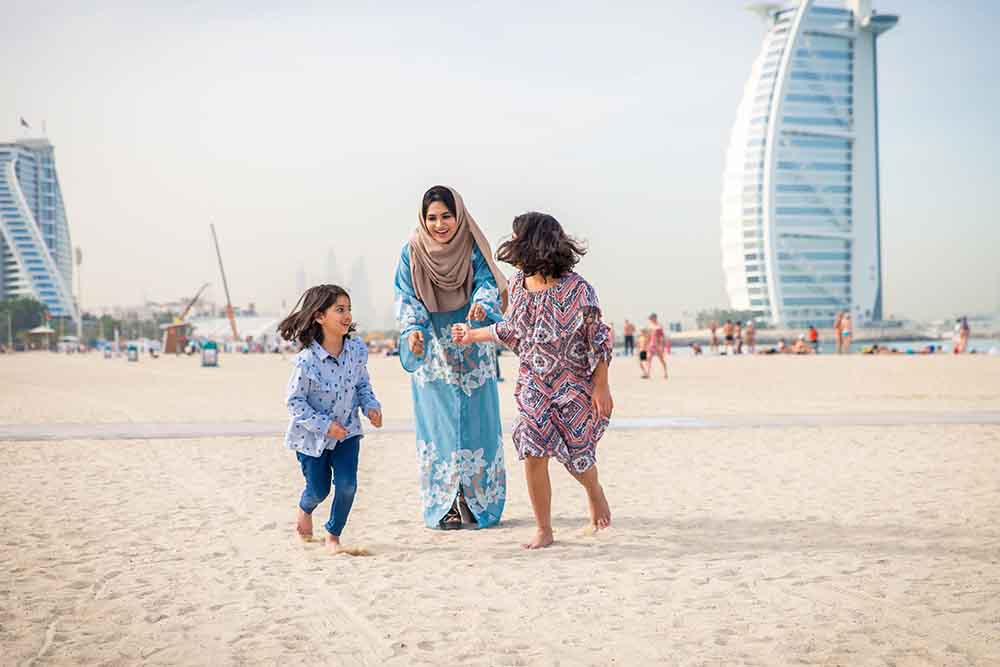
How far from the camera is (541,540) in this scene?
4344 millimetres

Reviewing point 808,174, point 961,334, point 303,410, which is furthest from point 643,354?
point 808,174

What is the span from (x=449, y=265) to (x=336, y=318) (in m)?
0.74

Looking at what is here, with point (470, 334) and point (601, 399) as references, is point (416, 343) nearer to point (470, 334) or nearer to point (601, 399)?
point (470, 334)

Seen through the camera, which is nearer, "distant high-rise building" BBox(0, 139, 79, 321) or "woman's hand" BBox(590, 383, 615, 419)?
"woman's hand" BBox(590, 383, 615, 419)

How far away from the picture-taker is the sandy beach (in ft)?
9.77

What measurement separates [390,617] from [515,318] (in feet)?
5.15

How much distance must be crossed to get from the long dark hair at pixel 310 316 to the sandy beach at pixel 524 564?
107cm

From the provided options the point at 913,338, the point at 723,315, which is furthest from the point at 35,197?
the point at 913,338

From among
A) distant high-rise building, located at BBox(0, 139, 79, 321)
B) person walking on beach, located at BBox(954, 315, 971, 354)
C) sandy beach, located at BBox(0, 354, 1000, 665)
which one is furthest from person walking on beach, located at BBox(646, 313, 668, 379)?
distant high-rise building, located at BBox(0, 139, 79, 321)

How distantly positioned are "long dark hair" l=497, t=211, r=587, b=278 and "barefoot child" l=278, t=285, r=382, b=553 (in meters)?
0.85

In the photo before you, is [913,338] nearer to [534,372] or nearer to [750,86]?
[750,86]

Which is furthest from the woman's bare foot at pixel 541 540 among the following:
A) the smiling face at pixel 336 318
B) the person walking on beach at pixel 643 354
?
the person walking on beach at pixel 643 354

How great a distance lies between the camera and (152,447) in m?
8.52

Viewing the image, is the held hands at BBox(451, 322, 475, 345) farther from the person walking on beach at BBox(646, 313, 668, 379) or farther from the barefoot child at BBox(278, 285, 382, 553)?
the person walking on beach at BBox(646, 313, 668, 379)
